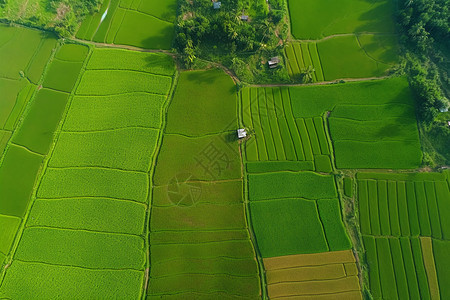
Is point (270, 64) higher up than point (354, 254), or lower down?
higher up

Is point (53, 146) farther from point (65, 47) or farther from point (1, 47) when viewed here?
point (1, 47)

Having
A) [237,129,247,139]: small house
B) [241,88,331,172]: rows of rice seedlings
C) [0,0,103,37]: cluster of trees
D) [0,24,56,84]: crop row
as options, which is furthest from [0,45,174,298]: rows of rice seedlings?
[0,0,103,37]: cluster of trees

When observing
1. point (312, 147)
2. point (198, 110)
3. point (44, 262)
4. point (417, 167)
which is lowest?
point (44, 262)

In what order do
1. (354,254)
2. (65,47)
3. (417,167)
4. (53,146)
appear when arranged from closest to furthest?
(354,254) < (417,167) < (53,146) < (65,47)

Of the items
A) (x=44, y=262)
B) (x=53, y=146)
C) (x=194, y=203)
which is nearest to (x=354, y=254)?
(x=194, y=203)

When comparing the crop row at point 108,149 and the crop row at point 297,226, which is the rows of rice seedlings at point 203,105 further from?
the crop row at point 297,226

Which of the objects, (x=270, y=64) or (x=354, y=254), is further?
(x=270, y=64)

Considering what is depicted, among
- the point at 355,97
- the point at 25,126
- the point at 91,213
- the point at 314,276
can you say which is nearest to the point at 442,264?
the point at 314,276
